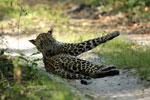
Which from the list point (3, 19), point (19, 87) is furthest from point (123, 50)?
point (3, 19)

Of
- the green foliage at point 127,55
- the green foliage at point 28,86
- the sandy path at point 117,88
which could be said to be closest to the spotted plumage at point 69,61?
the sandy path at point 117,88

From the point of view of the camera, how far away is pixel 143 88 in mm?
6340

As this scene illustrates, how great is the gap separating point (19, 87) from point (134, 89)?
2121 mm

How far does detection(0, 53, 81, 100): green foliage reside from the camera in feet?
17.2

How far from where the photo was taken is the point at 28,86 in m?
5.95

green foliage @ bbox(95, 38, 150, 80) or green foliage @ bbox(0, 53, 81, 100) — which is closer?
green foliage @ bbox(0, 53, 81, 100)

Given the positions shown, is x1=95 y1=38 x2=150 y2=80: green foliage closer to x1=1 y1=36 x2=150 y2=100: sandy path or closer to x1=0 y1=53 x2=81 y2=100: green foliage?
x1=1 y1=36 x2=150 y2=100: sandy path

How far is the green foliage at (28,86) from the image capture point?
5.23 meters

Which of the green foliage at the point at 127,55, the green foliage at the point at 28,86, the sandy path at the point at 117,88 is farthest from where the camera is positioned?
the green foliage at the point at 127,55

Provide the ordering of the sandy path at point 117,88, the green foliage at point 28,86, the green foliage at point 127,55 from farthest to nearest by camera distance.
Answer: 1. the green foliage at point 127,55
2. the sandy path at point 117,88
3. the green foliage at point 28,86

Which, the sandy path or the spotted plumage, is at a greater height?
the spotted plumage

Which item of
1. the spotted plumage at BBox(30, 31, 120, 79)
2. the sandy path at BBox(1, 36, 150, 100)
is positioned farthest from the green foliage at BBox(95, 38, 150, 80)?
the spotted plumage at BBox(30, 31, 120, 79)

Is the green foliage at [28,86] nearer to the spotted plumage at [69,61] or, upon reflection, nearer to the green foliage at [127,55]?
the spotted plumage at [69,61]

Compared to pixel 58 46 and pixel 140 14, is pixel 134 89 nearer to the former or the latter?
pixel 58 46
